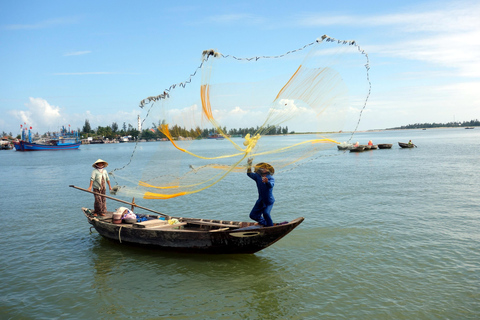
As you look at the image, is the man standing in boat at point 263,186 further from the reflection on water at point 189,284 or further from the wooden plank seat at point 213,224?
the reflection on water at point 189,284

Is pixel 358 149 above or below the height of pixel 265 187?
below

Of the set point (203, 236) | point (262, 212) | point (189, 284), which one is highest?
point (262, 212)

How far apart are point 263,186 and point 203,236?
2.24 meters

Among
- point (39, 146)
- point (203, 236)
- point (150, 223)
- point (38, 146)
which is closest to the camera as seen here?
point (203, 236)

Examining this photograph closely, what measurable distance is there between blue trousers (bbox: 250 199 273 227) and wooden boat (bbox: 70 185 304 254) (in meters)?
0.22

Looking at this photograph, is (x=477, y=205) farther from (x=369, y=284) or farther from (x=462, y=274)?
(x=369, y=284)

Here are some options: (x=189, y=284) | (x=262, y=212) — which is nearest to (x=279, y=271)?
(x=262, y=212)

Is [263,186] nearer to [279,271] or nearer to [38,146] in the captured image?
[279,271]

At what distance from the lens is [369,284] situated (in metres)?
8.38

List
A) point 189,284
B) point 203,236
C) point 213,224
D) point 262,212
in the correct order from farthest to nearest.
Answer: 1. point 213,224
2. point 203,236
3. point 262,212
4. point 189,284

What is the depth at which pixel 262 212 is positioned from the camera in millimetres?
9633

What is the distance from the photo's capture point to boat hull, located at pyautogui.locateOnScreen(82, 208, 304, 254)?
372 inches

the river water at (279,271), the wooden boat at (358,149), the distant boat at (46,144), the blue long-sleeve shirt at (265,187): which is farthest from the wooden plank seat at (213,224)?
the distant boat at (46,144)

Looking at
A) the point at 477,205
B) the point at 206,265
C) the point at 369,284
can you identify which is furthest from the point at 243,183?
the point at 369,284
